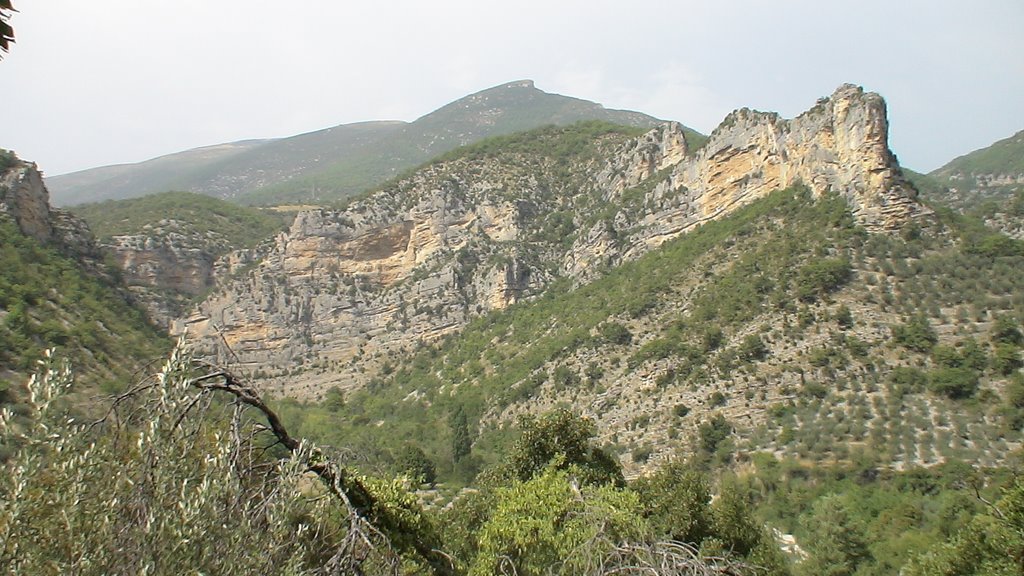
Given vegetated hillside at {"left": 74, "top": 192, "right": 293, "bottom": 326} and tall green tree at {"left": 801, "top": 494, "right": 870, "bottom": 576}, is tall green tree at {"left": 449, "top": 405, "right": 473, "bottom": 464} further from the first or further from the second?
vegetated hillside at {"left": 74, "top": 192, "right": 293, "bottom": 326}

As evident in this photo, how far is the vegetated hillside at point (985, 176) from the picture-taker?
61.6 metres

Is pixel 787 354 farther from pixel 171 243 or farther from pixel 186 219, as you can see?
pixel 186 219

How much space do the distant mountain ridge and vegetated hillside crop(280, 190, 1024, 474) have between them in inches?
2762

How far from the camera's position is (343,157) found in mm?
139750

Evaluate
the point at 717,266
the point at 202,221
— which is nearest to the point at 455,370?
the point at 717,266

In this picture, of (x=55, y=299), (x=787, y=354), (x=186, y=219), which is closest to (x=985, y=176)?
(x=787, y=354)

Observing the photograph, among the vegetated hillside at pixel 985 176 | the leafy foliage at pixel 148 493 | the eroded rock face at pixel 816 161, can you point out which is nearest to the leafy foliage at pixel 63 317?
the leafy foliage at pixel 148 493

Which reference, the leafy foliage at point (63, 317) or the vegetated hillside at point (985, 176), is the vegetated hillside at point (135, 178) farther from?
the vegetated hillside at point (985, 176)

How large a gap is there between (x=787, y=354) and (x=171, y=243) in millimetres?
67330

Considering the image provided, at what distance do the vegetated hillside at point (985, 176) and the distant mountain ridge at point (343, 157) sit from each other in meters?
51.3

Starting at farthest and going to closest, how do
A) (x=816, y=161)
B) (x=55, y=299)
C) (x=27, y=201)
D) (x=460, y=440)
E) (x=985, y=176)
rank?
(x=985, y=176)
(x=816, y=161)
(x=27, y=201)
(x=460, y=440)
(x=55, y=299)

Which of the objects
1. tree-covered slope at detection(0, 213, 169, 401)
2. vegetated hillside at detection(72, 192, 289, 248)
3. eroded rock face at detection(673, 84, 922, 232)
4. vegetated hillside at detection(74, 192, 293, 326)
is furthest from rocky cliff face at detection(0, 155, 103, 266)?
eroded rock face at detection(673, 84, 922, 232)

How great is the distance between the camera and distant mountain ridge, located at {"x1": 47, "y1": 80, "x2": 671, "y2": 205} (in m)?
117

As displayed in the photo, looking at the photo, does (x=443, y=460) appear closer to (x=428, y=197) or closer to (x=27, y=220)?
(x=27, y=220)
